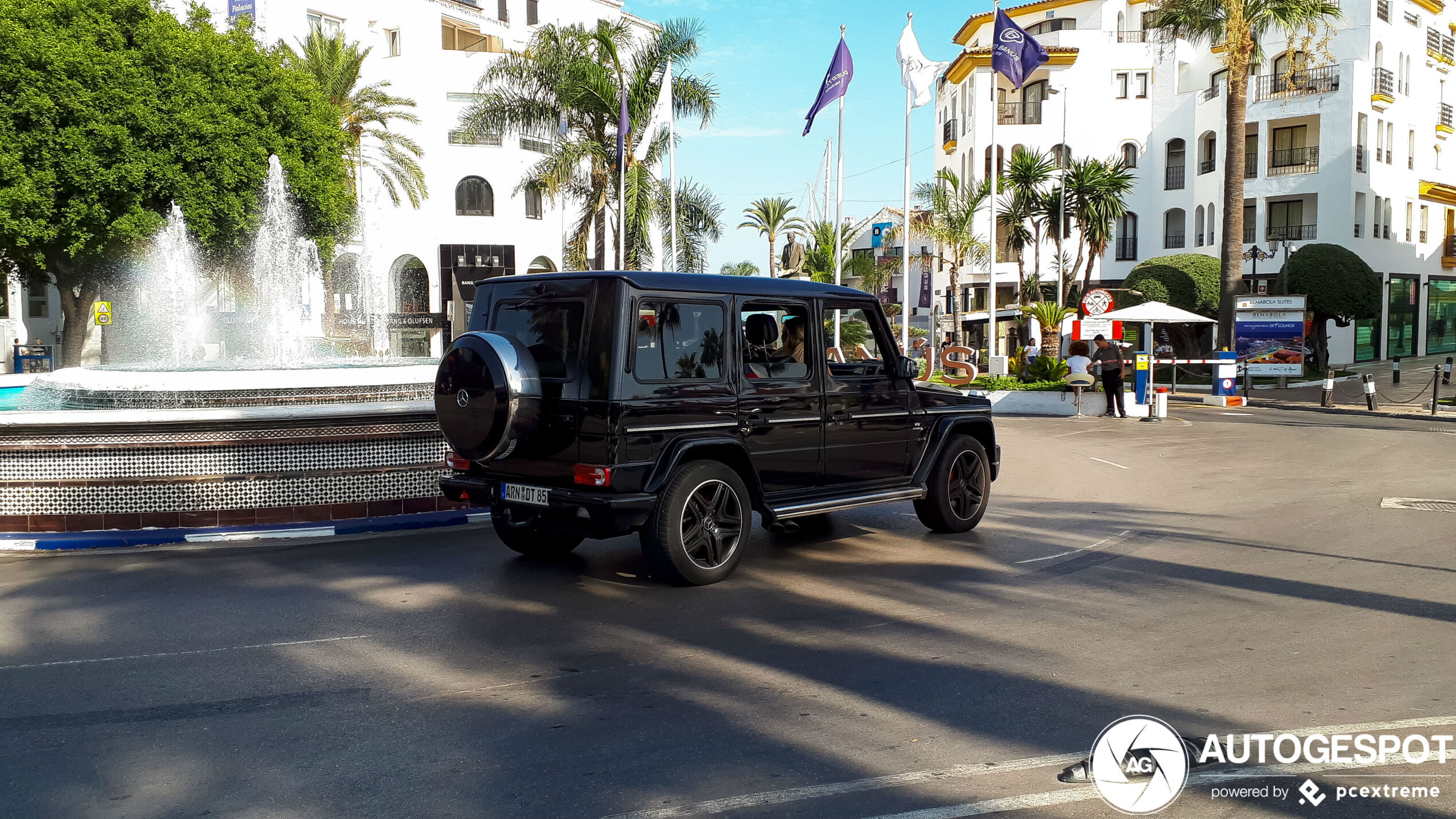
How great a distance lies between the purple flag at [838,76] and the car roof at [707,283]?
21470 millimetres

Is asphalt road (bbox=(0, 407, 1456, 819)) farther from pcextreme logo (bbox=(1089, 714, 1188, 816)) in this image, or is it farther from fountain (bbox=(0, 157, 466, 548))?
fountain (bbox=(0, 157, 466, 548))

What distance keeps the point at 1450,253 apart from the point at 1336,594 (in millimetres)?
52347

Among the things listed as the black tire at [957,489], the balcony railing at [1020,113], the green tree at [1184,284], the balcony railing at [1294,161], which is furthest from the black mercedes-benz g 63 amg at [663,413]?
the balcony railing at [1020,113]

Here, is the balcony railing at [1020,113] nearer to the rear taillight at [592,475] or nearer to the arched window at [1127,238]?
the arched window at [1127,238]

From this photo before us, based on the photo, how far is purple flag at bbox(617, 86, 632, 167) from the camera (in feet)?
96.9

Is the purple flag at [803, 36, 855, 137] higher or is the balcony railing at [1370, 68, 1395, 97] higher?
the balcony railing at [1370, 68, 1395, 97]

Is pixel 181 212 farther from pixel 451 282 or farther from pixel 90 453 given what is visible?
pixel 90 453

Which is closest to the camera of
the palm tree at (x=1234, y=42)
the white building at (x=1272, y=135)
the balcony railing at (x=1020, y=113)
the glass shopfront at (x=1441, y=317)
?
the palm tree at (x=1234, y=42)

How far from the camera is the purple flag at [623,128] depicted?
96.9ft

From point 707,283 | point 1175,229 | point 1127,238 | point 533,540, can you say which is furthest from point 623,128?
point 1175,229

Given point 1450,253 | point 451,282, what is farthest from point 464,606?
point 1450,253

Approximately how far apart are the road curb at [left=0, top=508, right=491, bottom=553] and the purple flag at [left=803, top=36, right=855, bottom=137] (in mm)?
21840

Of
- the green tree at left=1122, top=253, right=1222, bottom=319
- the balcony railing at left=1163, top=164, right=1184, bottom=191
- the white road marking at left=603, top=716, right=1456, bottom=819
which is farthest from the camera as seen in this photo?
the balcony railing at left=1163, top=164, right=1184, bottom=191

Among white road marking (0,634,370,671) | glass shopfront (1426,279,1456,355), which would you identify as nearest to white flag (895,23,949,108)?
white road marking (0,634,370,671)
